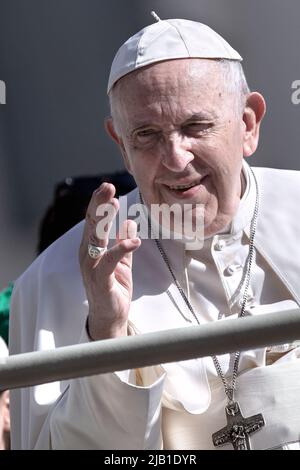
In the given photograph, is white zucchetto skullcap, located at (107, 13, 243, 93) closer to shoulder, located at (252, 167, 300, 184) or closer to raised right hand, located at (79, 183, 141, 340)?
shoulder, located at (252, 167, 300, 184)

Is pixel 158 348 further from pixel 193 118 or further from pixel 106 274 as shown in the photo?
pixel 193 118

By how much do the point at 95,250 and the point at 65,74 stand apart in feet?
6.35

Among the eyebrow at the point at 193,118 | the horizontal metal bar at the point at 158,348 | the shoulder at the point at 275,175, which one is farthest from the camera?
the shoulder at the point at 275,175

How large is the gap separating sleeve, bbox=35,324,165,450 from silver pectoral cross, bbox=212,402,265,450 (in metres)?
0.17

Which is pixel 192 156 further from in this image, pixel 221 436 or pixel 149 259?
pixel 221 436

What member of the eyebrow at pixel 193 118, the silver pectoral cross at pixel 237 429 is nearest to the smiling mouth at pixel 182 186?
the eyebrow at pixel 193 118

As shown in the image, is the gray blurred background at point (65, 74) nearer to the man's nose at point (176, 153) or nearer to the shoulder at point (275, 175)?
Answer: the shoulder at point (275, 175)

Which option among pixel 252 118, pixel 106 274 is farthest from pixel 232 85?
pixel 106 274

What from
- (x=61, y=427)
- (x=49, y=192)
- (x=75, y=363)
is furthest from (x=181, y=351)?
(x=49, y=192)

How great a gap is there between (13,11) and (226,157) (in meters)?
1.68

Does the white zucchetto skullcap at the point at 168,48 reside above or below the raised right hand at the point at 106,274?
above

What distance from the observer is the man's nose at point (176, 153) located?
290 cm

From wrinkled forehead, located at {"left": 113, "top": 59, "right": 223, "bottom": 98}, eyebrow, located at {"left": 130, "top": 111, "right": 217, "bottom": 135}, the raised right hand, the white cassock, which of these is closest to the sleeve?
the white cassock

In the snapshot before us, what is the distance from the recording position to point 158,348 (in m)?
1.98
